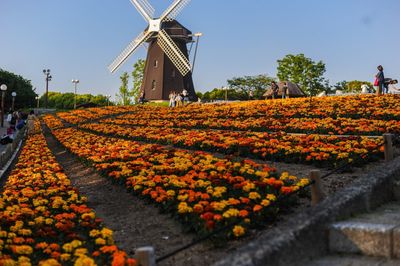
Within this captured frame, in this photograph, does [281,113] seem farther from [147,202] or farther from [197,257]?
[197,257]

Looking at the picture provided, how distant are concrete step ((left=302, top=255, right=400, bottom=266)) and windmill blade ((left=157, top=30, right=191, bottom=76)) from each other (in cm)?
5183

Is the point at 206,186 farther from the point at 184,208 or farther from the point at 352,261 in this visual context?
the point at 352,261

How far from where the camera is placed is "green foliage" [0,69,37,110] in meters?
89.9

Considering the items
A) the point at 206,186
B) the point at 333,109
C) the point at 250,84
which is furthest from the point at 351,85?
the point at 206,186

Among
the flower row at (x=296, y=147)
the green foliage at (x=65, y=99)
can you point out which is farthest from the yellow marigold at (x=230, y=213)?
the green foliage at (x=65, y=99)

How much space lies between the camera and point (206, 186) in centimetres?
845

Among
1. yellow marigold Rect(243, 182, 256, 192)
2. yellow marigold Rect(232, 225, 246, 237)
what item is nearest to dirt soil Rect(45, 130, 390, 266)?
yellow marigold Rect(232, 225, 246, 237)

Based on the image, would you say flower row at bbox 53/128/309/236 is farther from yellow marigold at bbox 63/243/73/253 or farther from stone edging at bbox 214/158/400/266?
yellow marigold at bbox 63/243/73/253

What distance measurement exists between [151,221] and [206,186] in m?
1.29

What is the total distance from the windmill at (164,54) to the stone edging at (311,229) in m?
50.5

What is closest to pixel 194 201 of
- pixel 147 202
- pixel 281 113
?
pixel 147 202

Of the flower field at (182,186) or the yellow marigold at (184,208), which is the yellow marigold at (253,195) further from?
the yellow marigold at (184,208)

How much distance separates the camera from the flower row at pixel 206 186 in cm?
653

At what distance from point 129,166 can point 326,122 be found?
9126 millimetres
